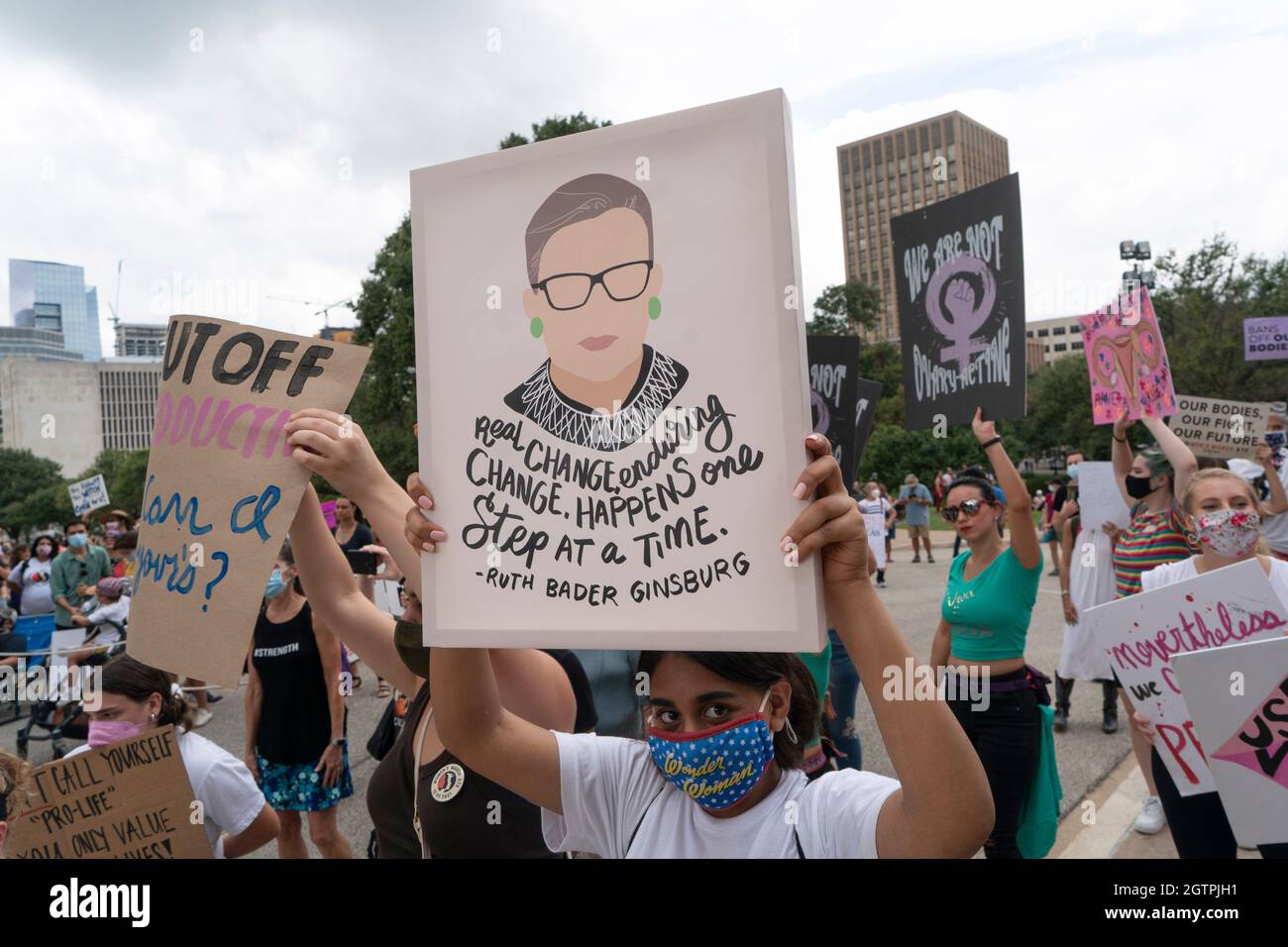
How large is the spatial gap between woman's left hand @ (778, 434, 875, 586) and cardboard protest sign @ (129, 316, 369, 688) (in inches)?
42.4

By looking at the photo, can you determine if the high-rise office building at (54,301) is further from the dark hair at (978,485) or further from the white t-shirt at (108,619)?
the dark hair at (978,485)

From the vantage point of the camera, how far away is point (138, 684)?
307cm

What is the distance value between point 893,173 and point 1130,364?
98.6 meters

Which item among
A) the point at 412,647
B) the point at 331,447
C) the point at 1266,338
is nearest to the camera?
the point at 331,447

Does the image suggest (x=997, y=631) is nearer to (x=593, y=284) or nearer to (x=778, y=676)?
(x=778, y=676)

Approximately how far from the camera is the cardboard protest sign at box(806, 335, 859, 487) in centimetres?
349

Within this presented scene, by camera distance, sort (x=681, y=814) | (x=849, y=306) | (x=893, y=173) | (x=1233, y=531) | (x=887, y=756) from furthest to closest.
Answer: (x=893, y=173), (x=849, y=306), (x=887, y=756), (x=1233, y=531), (x=681, y=814)

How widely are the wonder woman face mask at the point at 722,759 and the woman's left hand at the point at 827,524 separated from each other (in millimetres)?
447

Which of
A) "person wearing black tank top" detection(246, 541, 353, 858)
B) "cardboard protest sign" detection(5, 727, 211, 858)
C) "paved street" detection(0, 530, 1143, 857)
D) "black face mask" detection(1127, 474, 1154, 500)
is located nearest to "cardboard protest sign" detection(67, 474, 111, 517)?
"paved street" detection(0, 530, 1143, 857)

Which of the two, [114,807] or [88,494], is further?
[88,494]

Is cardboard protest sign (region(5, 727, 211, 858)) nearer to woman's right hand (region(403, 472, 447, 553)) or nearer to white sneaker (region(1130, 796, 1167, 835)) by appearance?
woman's right hand (region(403, 472, 447, 553))

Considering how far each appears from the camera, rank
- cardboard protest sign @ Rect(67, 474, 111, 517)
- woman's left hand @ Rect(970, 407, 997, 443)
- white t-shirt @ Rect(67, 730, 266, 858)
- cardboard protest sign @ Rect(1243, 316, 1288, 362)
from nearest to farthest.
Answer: white t-shirt @ Rect(67, 730, 266, 858), woman's left hand @ Rect(970, 407, 997, 443), cardboard protest sign @ Rect(67, 474, 111, 517), cardboard protest sign @ Rect(1243, 316, 1288, 362)

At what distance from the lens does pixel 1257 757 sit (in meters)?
2.19

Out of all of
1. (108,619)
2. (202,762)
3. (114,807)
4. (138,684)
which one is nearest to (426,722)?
(114,807)
